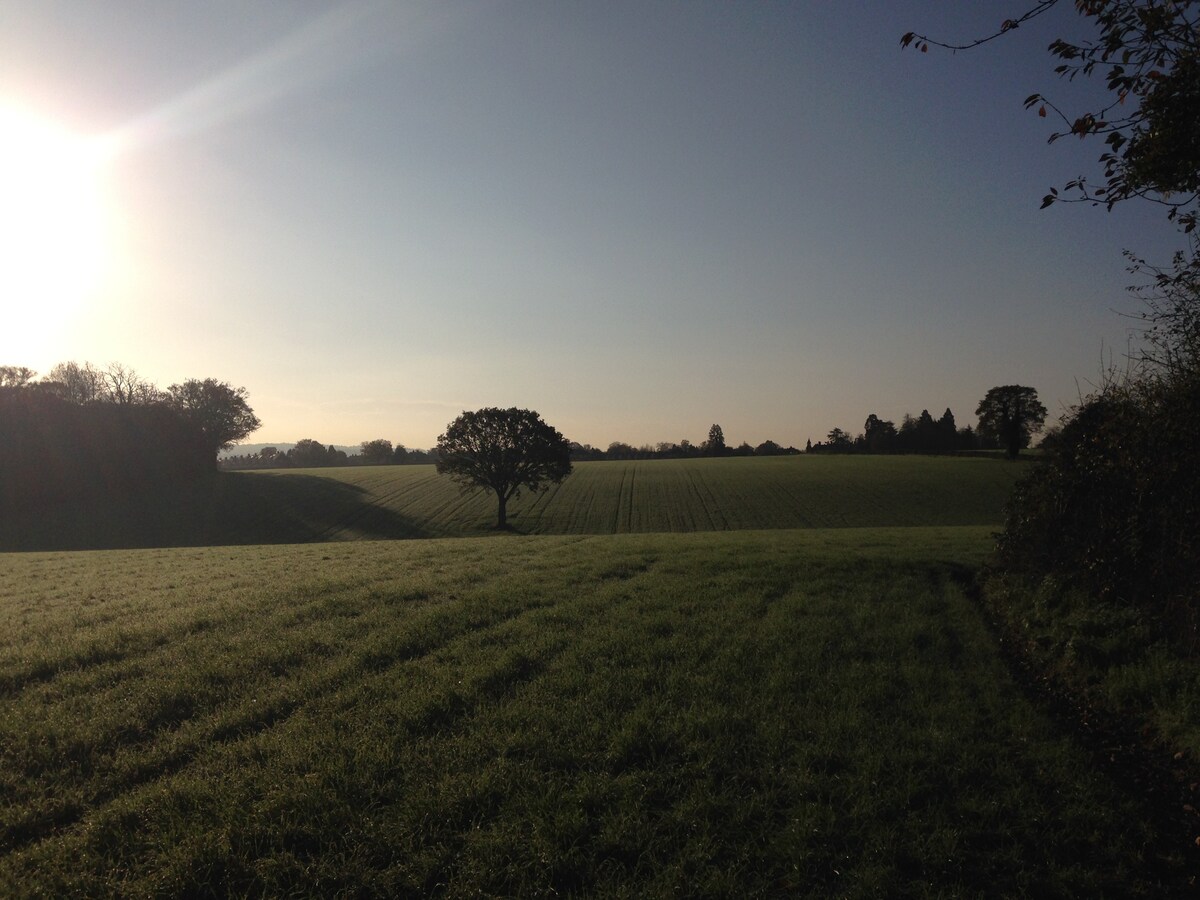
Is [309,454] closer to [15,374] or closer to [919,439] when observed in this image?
[15,374]

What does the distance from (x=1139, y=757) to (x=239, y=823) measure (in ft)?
32.4

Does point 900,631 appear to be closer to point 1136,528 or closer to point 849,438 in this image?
point 1136,528

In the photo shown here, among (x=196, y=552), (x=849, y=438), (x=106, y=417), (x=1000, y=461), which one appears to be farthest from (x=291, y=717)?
(x=849, y=438)

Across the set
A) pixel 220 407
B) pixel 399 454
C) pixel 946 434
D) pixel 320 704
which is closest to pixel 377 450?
pixel 399 454

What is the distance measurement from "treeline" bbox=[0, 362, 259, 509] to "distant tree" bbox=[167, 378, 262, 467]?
25.4 ft

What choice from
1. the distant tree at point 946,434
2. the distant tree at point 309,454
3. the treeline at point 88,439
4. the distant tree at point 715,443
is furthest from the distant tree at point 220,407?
the distant tree at point 946,434

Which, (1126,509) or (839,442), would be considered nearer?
(1126,509)

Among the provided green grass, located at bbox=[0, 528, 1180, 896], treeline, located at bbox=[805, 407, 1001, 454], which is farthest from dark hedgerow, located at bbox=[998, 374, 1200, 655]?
treeline, located at bbox=[805, 407, 1001, 454]

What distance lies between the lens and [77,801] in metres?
5.71

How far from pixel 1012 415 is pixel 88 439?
112152 millimetres

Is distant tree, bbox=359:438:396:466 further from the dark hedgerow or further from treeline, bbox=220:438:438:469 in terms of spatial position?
the dark hedgerow

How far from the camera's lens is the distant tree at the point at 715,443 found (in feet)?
435

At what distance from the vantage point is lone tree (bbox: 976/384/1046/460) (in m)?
87.6

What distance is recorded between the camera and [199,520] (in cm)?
5441
